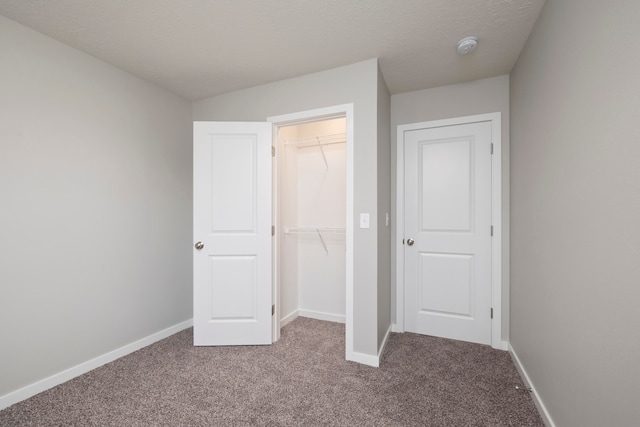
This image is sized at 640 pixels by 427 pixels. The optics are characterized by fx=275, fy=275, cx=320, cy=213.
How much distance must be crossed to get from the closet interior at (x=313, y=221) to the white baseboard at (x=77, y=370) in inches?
47.8

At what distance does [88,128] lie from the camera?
2162 mm

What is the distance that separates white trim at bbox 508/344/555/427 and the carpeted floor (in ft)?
0.13

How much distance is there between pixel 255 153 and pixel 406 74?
4.97 feet

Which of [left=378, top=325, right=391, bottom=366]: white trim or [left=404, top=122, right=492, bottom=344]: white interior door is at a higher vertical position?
[left=404, top=122, right=492, bottom=344]: white interior door

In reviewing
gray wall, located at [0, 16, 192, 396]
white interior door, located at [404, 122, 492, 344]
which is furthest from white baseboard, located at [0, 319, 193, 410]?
white interior door, located at [404, 122, 492, 344]

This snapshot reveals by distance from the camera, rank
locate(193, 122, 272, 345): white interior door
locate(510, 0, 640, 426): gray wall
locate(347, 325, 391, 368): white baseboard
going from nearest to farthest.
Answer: locate(510, 0, 640, 426): gray wall → locate(347, 325, 391, 368): white baseboard → locate(193, 122, 272, 345): white interior door

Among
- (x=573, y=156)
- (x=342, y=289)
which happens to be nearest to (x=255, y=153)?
(x=342, y=289)

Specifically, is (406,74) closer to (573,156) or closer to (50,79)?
(573,156)

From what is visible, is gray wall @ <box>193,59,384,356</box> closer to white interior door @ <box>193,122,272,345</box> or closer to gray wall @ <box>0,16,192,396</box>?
white interior door @ <box>193,122,272,345</box>

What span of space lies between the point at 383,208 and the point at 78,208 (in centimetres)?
243

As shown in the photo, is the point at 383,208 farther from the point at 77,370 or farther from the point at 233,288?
the point at 77,370

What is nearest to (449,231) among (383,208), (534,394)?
(383,208)

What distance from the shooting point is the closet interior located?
309cm

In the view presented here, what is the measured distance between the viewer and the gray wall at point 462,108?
242cm
